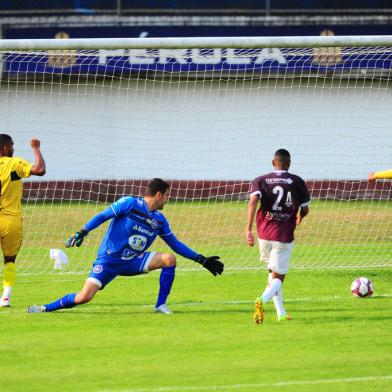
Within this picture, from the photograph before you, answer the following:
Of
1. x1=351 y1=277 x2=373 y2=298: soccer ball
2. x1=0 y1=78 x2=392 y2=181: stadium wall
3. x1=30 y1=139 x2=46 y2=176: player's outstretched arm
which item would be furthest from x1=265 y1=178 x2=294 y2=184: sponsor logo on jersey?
x1=0 y1=78 x2=392 y2=181: stadium wall

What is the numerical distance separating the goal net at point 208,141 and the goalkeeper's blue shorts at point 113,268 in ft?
15.5

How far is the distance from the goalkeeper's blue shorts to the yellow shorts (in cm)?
158

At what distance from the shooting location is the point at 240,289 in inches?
565

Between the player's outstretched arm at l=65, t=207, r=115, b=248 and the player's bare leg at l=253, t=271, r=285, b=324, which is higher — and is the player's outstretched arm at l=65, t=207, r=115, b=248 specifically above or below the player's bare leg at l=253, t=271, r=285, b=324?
above

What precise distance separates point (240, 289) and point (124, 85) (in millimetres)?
13320

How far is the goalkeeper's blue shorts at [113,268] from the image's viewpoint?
38.1 feet

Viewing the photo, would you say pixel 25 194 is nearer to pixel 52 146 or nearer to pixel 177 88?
pixel 52 146

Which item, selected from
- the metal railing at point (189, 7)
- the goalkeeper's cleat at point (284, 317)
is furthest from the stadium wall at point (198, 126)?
the goalkeeper's cleat at point (284, 317)

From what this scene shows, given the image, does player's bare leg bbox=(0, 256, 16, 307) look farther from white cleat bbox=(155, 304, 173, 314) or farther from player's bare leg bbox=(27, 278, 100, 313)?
white cleat bbox=(155, 304, 173, 314)

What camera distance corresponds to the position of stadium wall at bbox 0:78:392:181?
23609 millimetres

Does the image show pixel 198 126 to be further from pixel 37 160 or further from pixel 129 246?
pixel 129 246

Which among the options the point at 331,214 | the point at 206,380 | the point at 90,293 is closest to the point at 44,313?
the point at 90,293

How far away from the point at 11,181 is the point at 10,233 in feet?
2.14

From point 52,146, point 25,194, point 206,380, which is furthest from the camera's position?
point 52,146
